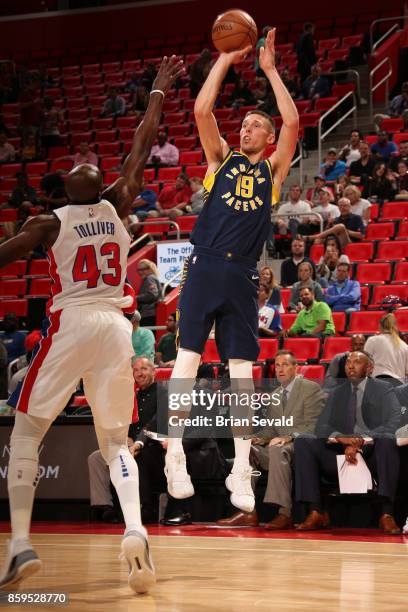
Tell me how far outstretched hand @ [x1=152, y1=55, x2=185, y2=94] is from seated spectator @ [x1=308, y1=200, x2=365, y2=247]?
23.6 ft

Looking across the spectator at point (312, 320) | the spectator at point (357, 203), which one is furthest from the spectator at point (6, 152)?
the spectator at point (312, 320)

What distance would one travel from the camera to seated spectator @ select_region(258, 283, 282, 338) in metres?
11.1

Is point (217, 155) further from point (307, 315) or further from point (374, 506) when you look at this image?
point (307, 315)

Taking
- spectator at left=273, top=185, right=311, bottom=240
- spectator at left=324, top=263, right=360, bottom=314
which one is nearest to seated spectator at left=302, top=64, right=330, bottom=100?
spectator at left=273, top=185, right=311, bottom=240

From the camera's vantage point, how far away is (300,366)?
10164mm

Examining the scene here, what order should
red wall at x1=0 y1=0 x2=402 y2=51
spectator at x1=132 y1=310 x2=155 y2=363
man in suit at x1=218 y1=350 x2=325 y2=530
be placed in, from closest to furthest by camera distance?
man in suit at x1=218 y1=350 x2=325 y2=530
spectator at x1=132 y1=310 x2=155 y2=363
red wall at x1=0 y1=0 x2=402 y2=51

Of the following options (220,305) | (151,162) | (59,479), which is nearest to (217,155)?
(220,305)

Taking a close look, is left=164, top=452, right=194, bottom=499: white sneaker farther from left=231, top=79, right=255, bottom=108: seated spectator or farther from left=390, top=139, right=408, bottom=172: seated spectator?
left=231, top=79, right=255, bottom=108: seated spectator

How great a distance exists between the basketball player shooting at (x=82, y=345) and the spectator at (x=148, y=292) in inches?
290

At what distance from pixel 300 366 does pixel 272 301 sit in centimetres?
153

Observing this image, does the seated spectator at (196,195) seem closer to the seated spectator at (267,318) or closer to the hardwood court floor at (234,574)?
the seated spectator at (267,318)

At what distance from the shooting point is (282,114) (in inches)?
230

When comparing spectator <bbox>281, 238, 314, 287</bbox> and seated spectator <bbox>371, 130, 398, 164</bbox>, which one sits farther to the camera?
seated spectator <bbox>371, 130, 398, 164</bbox>

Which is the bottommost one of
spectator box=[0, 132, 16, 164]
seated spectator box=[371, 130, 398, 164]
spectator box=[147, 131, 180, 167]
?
seated spectator box=[371, 130, 398, 164]
